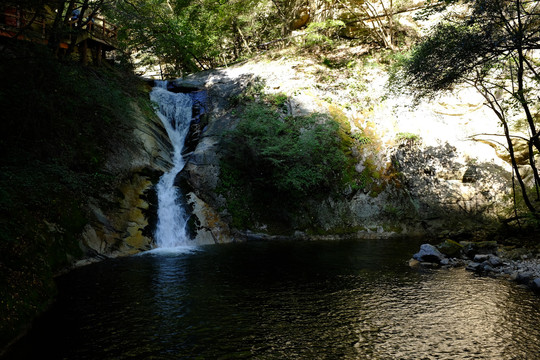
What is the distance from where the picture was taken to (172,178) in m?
15.4

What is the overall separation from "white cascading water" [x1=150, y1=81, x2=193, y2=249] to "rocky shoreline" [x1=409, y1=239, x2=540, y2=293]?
8.91 metres

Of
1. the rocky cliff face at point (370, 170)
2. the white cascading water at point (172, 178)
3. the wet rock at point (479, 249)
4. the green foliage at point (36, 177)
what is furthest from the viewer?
the rocky cliff face at point (370, 170)

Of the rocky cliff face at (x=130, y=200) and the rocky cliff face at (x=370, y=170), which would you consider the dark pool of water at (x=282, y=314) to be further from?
the rocky cliff face at (x=370, y=170)

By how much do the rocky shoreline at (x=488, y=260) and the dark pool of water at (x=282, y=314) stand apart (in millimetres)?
453

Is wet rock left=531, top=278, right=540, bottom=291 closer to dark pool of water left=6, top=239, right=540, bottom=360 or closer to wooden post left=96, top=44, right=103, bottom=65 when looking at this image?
dark pool of water left=6, top=239, right=540, bottom=360

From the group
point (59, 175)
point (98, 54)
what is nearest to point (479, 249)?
point (59, 175)

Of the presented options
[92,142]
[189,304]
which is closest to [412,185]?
[189,304]

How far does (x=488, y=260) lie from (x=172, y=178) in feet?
41.2

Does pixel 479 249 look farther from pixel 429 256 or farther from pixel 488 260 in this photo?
pixel 429 256

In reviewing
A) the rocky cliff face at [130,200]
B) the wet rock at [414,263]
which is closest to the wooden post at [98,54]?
the rocky cliff face at [130,200]

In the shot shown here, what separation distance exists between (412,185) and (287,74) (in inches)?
396

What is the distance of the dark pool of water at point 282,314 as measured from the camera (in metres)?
4.87

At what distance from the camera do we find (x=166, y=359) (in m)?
4.62

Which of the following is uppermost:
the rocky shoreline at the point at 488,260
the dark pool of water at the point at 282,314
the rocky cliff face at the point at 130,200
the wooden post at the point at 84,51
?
the wooden post at the point at 84,51
